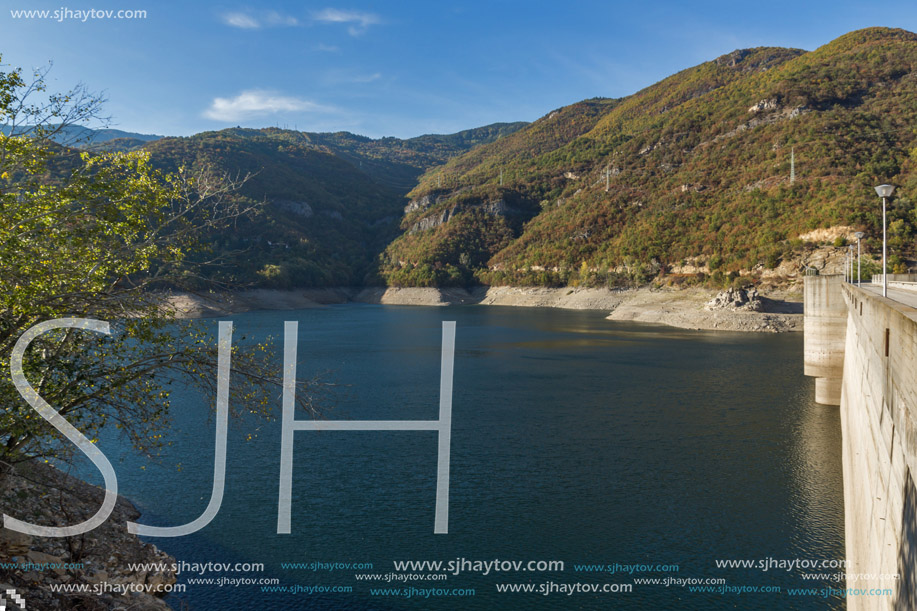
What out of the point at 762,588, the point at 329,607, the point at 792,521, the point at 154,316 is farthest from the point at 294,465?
the point at 792,521

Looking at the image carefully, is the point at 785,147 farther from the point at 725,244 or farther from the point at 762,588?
the point at 762,588

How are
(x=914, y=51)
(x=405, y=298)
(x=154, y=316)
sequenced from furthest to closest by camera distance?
1. (x=405, y=298)
2. (x=914, y=51)
3. (x=154, y=316)

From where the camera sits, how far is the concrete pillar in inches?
1133

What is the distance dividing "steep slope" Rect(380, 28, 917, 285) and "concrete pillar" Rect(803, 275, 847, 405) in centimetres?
5296

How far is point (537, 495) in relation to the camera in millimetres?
17906

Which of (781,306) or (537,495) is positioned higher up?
(781,306)

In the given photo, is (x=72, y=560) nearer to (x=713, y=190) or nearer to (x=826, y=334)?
(x=826, y=334)

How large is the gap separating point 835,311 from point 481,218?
5562 inches

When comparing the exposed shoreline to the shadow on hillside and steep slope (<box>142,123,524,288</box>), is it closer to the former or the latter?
the shadow on hillside

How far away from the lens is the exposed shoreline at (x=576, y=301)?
6362cm

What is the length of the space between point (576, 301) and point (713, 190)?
43.7 m

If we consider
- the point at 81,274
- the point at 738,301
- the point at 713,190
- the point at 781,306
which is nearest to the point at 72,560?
the point at 81,274

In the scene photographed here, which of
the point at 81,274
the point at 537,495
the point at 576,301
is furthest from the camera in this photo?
the point at 576,301

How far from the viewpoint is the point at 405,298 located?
430ft
